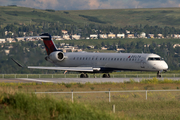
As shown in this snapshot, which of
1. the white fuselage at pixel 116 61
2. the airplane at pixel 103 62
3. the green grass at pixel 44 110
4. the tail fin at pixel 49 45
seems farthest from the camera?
the tail fin at pixel 49 45

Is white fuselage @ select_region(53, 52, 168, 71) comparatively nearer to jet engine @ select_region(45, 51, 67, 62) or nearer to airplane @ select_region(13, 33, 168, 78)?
airplane @ select_region(13, 33, 168, 78)

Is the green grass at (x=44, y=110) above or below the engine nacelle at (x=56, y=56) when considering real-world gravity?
above

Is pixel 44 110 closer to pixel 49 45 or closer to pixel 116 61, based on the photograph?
pixel 116 61

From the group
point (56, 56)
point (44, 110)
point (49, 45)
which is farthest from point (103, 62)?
point (44, 110)

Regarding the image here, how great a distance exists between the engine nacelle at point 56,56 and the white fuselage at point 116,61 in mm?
494

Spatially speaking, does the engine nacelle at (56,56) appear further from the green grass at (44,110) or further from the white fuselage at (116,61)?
the green grass at (44,110)

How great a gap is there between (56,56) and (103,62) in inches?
349

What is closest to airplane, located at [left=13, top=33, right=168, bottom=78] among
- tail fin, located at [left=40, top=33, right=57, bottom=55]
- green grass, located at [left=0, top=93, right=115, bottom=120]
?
tail fin, located at [left=40, top=33, right=57, bottom=55]

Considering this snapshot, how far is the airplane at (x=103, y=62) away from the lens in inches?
1950

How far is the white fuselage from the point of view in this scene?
162 ft

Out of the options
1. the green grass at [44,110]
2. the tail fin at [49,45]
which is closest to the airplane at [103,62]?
the tail fin at [49,45]

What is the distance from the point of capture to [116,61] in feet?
173

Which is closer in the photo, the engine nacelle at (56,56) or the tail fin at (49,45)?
the engine nacelle at (56,56)

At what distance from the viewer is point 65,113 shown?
59.2ft
